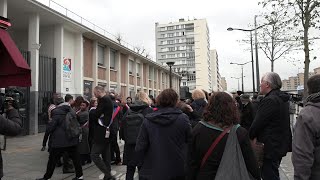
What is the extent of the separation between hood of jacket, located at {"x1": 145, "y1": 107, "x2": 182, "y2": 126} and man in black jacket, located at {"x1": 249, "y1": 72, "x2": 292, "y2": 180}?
112 centimetres

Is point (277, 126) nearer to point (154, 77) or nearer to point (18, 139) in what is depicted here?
point (18, 139)

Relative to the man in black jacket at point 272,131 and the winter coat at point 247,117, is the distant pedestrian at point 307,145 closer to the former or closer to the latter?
the man in black jacket at point 272,131

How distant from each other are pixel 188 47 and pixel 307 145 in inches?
4660

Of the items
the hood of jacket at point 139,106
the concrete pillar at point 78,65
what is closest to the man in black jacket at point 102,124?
the hood of jacket at point 139,106

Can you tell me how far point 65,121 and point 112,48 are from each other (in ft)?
73.7

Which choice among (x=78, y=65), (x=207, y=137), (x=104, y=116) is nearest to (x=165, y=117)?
(x=207, y=137)

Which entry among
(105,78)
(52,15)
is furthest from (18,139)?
(105,78)

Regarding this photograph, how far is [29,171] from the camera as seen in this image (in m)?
8.59

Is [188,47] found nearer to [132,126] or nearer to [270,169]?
[132,126]

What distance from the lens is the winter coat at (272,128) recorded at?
466 centimetres

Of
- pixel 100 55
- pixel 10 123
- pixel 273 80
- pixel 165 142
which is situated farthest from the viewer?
pixel 100 55

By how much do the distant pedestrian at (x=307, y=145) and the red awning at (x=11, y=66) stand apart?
2.51 metres

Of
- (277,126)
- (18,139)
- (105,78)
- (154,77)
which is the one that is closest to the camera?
(277,126)

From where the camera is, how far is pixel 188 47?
12031cm
